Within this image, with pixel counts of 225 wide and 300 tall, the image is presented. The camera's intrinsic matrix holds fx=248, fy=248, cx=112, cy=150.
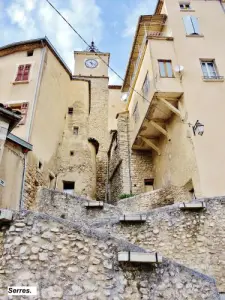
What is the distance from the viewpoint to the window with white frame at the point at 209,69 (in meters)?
11.9

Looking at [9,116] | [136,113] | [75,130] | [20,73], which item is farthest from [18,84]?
[136,113]

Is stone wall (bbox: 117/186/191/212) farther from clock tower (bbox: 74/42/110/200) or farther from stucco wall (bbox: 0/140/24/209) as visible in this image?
clock tower (bbox: 74/42/110/200)

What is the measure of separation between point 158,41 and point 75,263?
1174cm

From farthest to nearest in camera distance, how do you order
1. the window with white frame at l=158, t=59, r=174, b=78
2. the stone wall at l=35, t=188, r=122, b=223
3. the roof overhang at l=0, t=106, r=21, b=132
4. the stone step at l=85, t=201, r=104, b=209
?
the window with white frame at l=158, t=59, r=174, b=78 → the stone step at l=85, t=201, r=104, b=209 → the stone wall at l=35, t=188, r=122, b=223 → the roof overhang at l=0, t=106, r=21, b=132

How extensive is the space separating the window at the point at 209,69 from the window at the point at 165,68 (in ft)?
5.32

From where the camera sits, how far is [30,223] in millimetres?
3719

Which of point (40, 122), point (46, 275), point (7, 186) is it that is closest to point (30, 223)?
point (46, 275)

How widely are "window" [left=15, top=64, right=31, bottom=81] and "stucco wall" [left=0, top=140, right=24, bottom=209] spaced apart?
5.25m

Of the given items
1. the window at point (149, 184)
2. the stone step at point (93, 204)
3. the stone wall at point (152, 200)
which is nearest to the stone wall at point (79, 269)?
the stone step at point (93, 204)

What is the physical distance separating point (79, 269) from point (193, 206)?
4094mm

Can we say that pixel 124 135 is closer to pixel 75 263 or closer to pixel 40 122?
pixel 40 122

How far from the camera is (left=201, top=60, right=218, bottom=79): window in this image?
39.0 ft

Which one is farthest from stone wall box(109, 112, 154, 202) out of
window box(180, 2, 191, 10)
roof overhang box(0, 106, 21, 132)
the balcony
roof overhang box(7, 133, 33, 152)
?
roof overhang box(0, 106, 21, 132)

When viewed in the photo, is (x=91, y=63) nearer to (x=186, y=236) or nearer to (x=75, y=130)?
(x=75, y=130)
